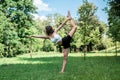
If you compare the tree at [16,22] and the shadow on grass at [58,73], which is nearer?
the shadow on grass at [58,73]

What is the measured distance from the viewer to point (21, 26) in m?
63.4

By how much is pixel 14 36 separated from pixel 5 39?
190cm

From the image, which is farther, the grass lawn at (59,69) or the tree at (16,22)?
the tree at (16,22)

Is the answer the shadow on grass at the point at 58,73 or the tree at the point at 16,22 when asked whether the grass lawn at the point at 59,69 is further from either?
the tree at the point at 16,22

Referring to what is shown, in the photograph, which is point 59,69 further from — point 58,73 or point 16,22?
point 16,22

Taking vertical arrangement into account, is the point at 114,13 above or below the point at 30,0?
below

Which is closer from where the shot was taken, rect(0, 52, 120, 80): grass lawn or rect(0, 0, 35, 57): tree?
rect(0, 52, 120, 80): grass lawn

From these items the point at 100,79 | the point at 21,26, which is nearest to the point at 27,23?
the point at 21,26

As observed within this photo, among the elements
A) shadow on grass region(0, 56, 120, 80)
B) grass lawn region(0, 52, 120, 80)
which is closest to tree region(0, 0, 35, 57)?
grass lawn region(0, 52, 120, 80)

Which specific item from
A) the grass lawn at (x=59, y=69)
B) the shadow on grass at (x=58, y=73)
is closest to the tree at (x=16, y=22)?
the grass lawn at (x=59, y=69)

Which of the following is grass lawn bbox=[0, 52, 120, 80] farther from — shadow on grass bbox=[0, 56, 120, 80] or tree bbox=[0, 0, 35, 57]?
tree bbox=[0, 0, 35, 57]

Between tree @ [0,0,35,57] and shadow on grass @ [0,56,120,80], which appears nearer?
shadow on grass @ [0,56,120,80]

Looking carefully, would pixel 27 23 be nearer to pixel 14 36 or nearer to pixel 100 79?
pixel 14 36

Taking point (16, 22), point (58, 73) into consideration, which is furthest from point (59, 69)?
point (16, 22)
